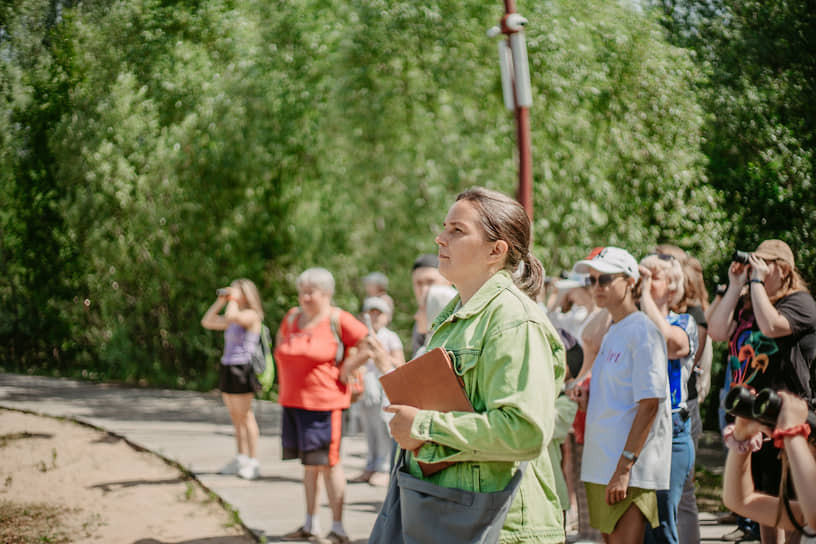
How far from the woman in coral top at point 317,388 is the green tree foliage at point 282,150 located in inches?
52.6

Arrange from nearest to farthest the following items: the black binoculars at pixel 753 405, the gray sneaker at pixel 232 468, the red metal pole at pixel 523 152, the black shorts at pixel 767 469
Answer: the black binoculars at pixel 753 405 < the black shorts at pixel 767 469 < the red metal pole at pixel 523 152 < the gray sneaker at pixel 232 468

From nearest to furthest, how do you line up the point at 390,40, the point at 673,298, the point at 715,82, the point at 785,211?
the point at 673,298 → the point at 785,211 → the point at 715,82 → the point at 390,40

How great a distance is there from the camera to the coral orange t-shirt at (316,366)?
554 cm

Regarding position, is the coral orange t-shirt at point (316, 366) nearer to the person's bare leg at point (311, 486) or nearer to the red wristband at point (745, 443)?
the person's bare leg at point (311, 486)

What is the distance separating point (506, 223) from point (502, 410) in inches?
22.4

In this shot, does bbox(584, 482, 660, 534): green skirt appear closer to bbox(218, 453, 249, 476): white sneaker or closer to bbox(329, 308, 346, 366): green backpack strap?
bbox(329, 308, 346, 366): green backpack strap

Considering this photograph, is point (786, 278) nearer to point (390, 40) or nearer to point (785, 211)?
point (785, 211)

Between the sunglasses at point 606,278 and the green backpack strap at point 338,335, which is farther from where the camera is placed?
the green backpack strap at point 338,335

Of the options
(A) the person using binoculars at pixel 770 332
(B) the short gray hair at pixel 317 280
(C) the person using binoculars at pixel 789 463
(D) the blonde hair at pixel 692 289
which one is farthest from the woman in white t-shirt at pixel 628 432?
(B) the short gray hair at pixel 317 280

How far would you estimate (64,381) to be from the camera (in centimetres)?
526

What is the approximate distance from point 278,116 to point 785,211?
755 centimetres

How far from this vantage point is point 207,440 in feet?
30.3

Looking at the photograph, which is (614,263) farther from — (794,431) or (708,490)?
(708,490)

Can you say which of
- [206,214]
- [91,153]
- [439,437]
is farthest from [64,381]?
[206,214]
